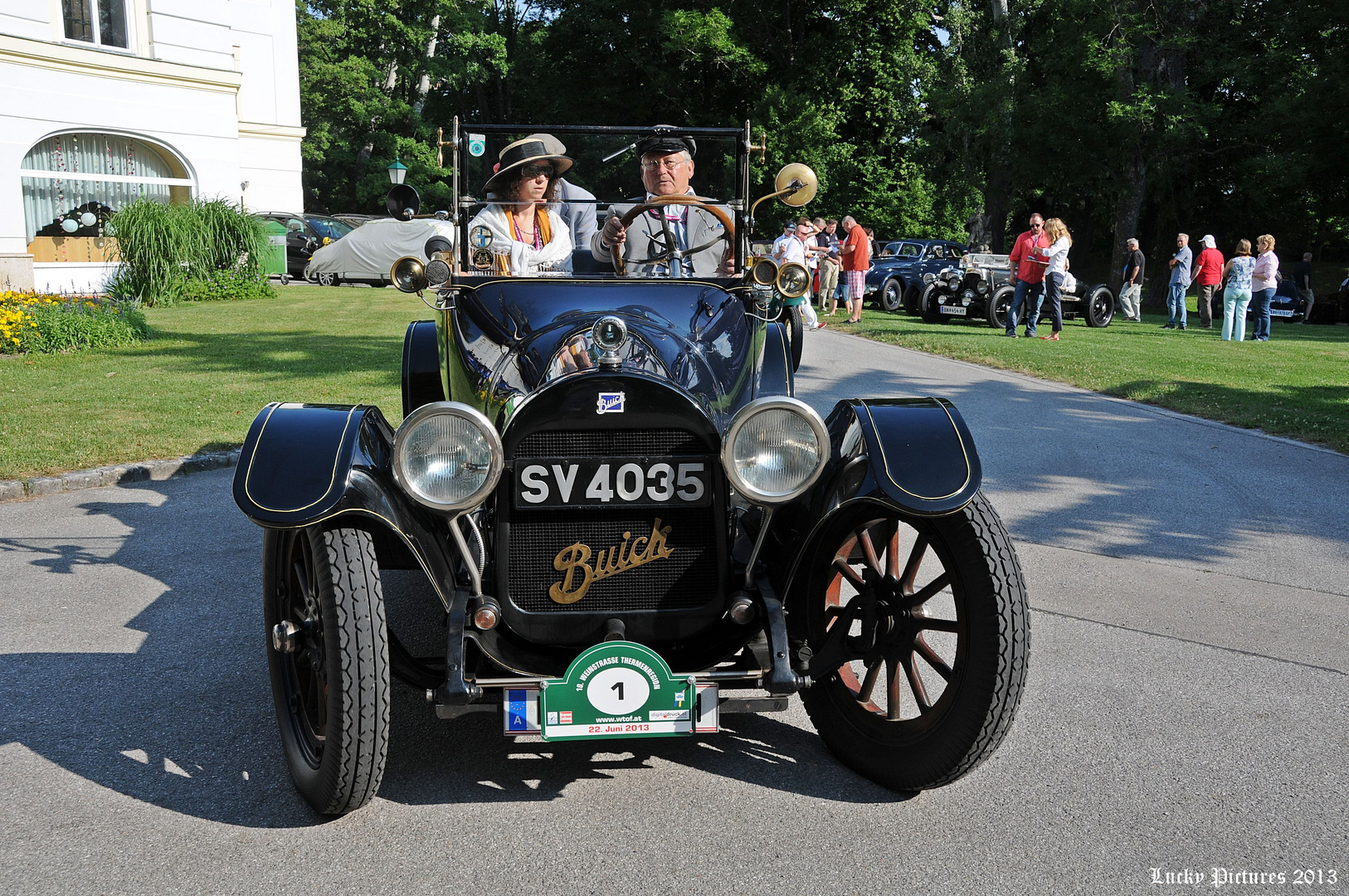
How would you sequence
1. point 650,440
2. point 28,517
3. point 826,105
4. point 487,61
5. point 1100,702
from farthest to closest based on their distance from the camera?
point 487,61 < point 826,105 < point 28,517 < point 1100,702 < point 650,440

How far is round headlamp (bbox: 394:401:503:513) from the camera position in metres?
2.95

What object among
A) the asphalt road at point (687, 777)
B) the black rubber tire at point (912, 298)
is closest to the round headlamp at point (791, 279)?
the asphalt road at point (687, 777)

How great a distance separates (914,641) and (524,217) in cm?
259

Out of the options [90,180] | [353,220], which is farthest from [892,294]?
[90,180]

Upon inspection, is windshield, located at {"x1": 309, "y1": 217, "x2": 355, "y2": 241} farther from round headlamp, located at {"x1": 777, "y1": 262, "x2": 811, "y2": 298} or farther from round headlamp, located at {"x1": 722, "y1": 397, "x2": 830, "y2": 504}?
round headlamp, located at {"x1": 722, "y1": 397, "x2": 830, "y2": 504}

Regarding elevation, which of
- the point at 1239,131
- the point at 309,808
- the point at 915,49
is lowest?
the point at 309,808

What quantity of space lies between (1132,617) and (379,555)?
3275mm

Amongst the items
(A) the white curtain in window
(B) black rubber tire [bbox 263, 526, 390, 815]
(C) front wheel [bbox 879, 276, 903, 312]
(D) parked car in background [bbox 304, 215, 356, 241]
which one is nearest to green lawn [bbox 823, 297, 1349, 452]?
(C) front wheel [bbox 879, 276, 903, 312]

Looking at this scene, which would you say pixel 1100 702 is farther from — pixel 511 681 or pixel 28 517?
pixel 28 517

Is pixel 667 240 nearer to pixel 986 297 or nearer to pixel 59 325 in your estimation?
pixel 59 325

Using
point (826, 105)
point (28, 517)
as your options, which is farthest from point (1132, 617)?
point (826, 105)

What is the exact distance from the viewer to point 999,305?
752 inches

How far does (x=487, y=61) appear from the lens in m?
44.8

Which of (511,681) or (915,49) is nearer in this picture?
(511,681)
